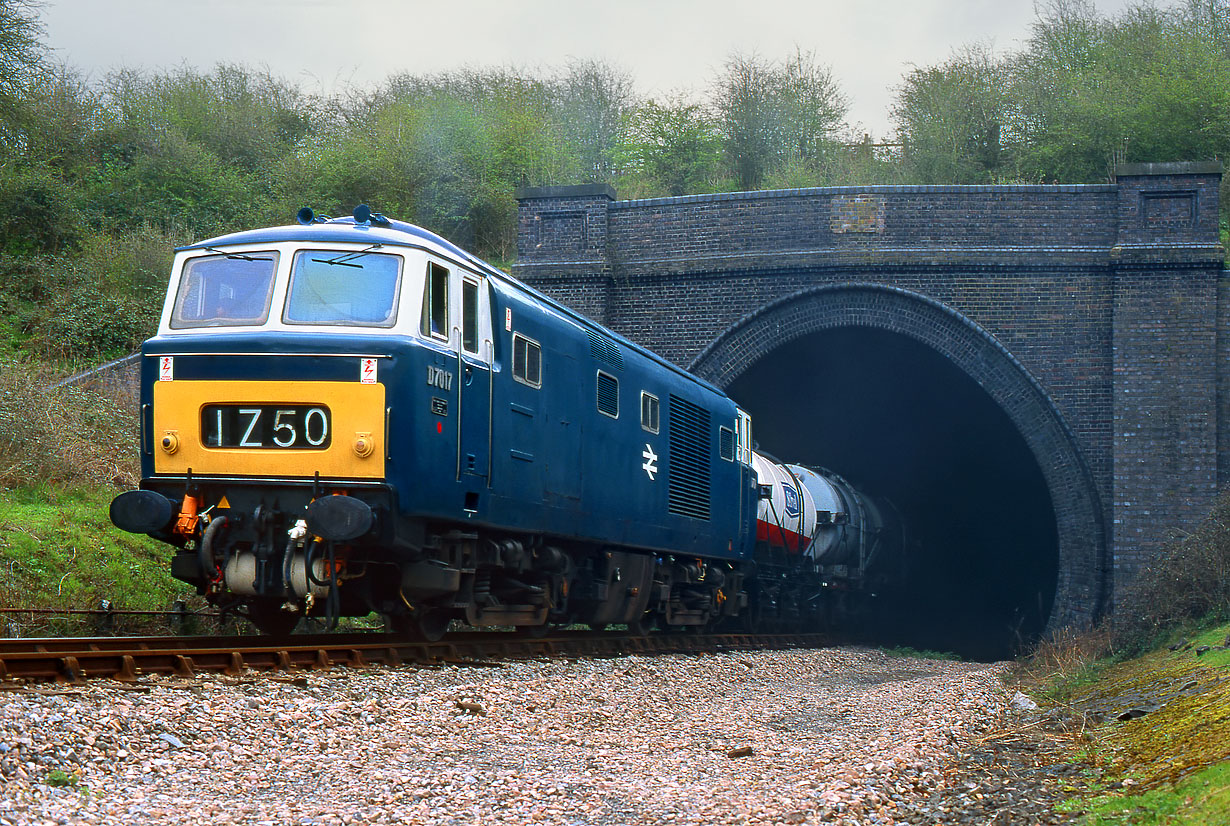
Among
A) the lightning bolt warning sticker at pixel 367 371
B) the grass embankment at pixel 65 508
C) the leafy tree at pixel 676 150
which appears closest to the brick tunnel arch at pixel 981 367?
the grass embankment at pixel 65 508

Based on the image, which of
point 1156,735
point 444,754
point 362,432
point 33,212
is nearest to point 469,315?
point 362,432

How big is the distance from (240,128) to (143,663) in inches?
1219

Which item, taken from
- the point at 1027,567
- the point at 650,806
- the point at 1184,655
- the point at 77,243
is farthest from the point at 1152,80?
the point at 650,806

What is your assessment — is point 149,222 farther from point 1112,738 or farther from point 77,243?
point 1112,738

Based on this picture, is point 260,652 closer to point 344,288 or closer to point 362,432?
point 362,432

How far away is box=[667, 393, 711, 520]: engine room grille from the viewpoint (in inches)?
591

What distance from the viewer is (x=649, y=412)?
46.7 feet

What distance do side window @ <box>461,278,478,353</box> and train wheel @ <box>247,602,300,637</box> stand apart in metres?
2.69

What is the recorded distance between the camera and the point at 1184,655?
10.8 meters

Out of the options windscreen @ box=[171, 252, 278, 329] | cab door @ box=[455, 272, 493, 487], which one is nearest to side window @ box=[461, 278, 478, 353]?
cab door @ box=[455, 272, 493, 487]

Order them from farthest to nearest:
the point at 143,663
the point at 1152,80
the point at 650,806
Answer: the point at 1152,80, the point at 143,663, the point at 650,806

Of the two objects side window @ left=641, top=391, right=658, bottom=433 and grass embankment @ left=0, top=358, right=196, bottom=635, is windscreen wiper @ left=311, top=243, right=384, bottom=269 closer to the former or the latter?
grass embankment @ left=0, top=358, right=196, bottom=635

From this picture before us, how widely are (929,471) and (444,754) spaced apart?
24862 millimetres

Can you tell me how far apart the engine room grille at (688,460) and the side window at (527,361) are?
4.17 meters
